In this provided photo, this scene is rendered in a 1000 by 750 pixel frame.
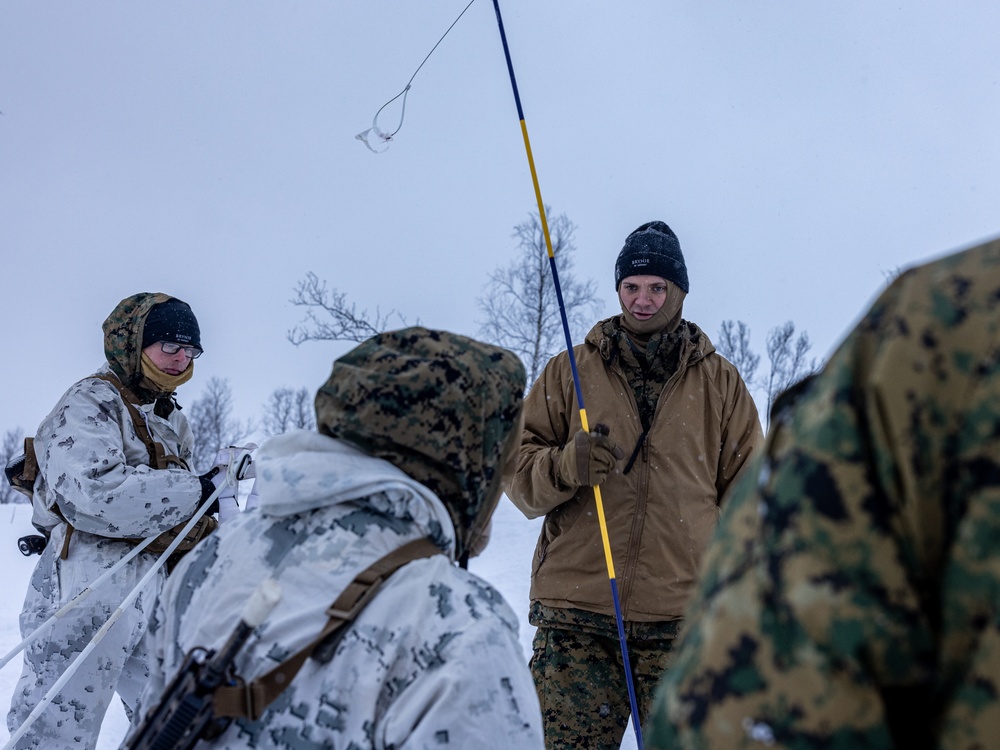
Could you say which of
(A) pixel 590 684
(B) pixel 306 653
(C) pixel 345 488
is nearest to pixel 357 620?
(B) pixel 306 653

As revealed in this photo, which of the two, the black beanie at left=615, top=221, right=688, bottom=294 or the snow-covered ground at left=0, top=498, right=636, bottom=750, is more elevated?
the black beanie at left=615, top=221, right=688, bottom=294

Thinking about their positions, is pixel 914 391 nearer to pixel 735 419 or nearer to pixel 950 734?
pixel 950 734

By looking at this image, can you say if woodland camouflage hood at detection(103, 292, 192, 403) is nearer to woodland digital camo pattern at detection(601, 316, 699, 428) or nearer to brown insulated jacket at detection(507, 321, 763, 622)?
brown insulated jacket at detection(507, 321, 763, 622)

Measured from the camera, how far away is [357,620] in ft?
4.90

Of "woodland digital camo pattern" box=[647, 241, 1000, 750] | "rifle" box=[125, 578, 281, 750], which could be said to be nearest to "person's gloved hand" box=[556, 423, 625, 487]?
"rifle" box=[125, 578, 281, 750]

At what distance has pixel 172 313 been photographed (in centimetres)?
402

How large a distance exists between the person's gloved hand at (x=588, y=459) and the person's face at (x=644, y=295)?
1.89 ft

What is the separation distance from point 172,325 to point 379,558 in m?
2.79

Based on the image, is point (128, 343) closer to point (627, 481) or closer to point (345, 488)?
point (627, 481)

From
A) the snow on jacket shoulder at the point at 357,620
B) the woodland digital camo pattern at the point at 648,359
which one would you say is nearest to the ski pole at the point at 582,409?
the woodland digital camo pattern at the point at 648,359

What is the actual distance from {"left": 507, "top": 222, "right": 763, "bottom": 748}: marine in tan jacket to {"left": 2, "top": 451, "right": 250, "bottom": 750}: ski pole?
135cm

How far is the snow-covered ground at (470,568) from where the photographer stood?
5636 millimetres

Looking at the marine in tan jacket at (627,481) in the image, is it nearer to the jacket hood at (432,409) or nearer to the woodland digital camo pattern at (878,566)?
the jacket hood at (432,409)

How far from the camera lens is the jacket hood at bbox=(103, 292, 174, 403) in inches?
154
